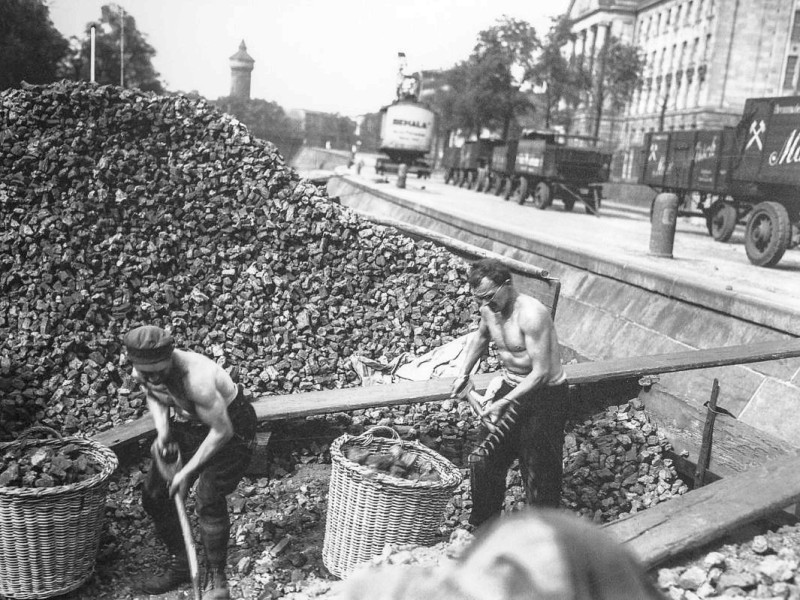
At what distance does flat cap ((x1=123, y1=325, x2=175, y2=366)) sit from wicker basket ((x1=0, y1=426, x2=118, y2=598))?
984mm

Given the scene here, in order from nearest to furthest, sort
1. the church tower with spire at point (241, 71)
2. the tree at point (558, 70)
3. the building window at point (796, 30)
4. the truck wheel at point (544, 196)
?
the truck wheel at point (544, 196), the tree at point (558, 70), the building window at point (796, 30), the church tower with spire at point (241, 71)

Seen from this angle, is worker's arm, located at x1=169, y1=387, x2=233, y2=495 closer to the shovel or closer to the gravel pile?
the shovel

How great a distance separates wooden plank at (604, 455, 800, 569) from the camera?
315cm

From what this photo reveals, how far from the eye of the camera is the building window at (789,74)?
141 feet

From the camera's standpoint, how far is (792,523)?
4.20m

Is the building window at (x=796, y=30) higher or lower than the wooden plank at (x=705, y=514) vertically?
higher

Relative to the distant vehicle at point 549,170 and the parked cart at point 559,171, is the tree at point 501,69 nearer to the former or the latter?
the distant vehicle at point 549,170

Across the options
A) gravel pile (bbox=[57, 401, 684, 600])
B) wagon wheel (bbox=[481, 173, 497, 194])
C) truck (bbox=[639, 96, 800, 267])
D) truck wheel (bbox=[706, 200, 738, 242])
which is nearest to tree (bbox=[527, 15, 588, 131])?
wagon wheel (bbox=[481, 173, 497, 194])

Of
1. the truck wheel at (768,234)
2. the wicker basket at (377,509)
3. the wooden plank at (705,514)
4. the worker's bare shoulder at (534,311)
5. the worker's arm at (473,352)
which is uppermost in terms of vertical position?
the truck wheel at (768,234)

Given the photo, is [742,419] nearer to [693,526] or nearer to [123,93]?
[693,526]

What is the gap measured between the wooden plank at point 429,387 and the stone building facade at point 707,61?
3272cm

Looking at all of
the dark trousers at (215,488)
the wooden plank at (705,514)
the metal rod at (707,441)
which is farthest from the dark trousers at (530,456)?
the metal rod at (707,441)

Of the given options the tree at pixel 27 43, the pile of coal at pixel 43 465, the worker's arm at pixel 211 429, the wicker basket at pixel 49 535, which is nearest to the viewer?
the worker's arm at pixel 211 429

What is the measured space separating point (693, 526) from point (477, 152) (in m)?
28.0
